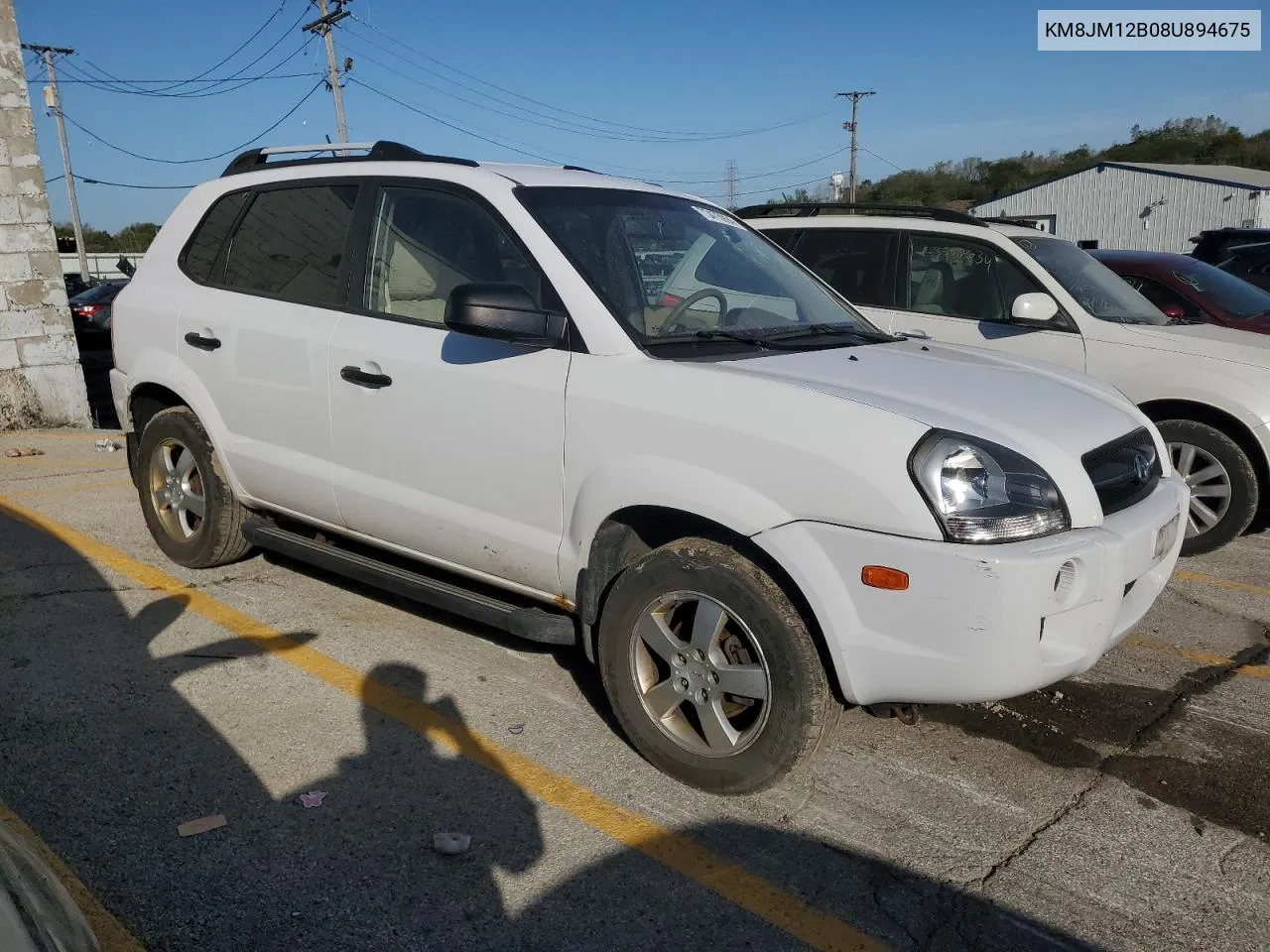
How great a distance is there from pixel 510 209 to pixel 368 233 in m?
0.78

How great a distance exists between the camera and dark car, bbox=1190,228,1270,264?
37.3 feet

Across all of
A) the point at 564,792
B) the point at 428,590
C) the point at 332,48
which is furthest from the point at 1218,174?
the point at 564,792

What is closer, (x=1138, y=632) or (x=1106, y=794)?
(x=1106, y=794)

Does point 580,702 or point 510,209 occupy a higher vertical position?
point 510,209

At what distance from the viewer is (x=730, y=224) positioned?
4.59 meters

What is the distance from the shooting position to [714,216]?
4566 millimetres

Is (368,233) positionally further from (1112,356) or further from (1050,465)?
(1112,356)

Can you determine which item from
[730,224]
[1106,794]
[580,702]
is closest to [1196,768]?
[1106,794]

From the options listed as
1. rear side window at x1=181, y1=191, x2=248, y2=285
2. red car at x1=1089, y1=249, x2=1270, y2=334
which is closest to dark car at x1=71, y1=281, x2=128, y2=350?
rear side window at x1=181, y1=191, x2=248, y2=285

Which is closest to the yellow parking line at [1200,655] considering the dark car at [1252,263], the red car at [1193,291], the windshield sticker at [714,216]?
the windshield sticker at [714,216]

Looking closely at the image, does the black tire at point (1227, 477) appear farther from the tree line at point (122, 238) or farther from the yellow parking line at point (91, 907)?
the tree line at point (122, 238)

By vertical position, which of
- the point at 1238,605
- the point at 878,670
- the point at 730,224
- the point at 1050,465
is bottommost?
the point at 1238,605

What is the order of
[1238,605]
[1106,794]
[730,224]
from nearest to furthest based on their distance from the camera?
[1106,794] < [730,224] < [1238,605]

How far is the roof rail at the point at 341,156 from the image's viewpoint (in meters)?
4.30
